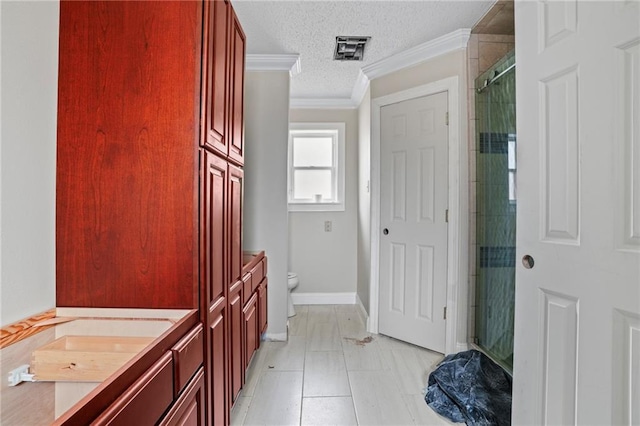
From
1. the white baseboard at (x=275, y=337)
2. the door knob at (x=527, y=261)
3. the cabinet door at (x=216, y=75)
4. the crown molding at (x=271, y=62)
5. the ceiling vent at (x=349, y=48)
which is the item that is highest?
the ceiling vent at (x=349, y=48)

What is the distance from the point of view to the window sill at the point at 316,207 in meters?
3.77

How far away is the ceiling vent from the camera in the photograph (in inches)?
95.3

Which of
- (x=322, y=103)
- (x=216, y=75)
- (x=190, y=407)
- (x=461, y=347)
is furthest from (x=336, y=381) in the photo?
(x=322, y=103)

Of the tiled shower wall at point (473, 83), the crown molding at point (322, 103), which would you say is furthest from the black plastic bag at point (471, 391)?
the crown molding at point (322, 103)

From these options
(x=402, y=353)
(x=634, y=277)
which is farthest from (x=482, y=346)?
(x=634, y=277)

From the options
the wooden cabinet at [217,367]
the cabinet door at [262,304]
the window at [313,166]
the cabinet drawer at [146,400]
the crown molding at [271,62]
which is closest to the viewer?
the cabinet drawer at [146,400]

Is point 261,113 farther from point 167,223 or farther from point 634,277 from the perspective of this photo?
point 634,277

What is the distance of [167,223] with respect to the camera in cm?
112

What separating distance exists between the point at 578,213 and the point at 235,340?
1.58 meters

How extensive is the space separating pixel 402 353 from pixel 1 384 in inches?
92.8

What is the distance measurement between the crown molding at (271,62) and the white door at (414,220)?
90cm

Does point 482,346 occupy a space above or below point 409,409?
above

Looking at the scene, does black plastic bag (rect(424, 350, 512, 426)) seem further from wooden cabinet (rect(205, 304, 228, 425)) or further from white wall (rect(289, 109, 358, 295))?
white wall (rect(289, 109, 358, 295))

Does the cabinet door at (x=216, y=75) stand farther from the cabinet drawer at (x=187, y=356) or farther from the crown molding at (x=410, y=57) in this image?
the crown molding at (x=410, y=57)
